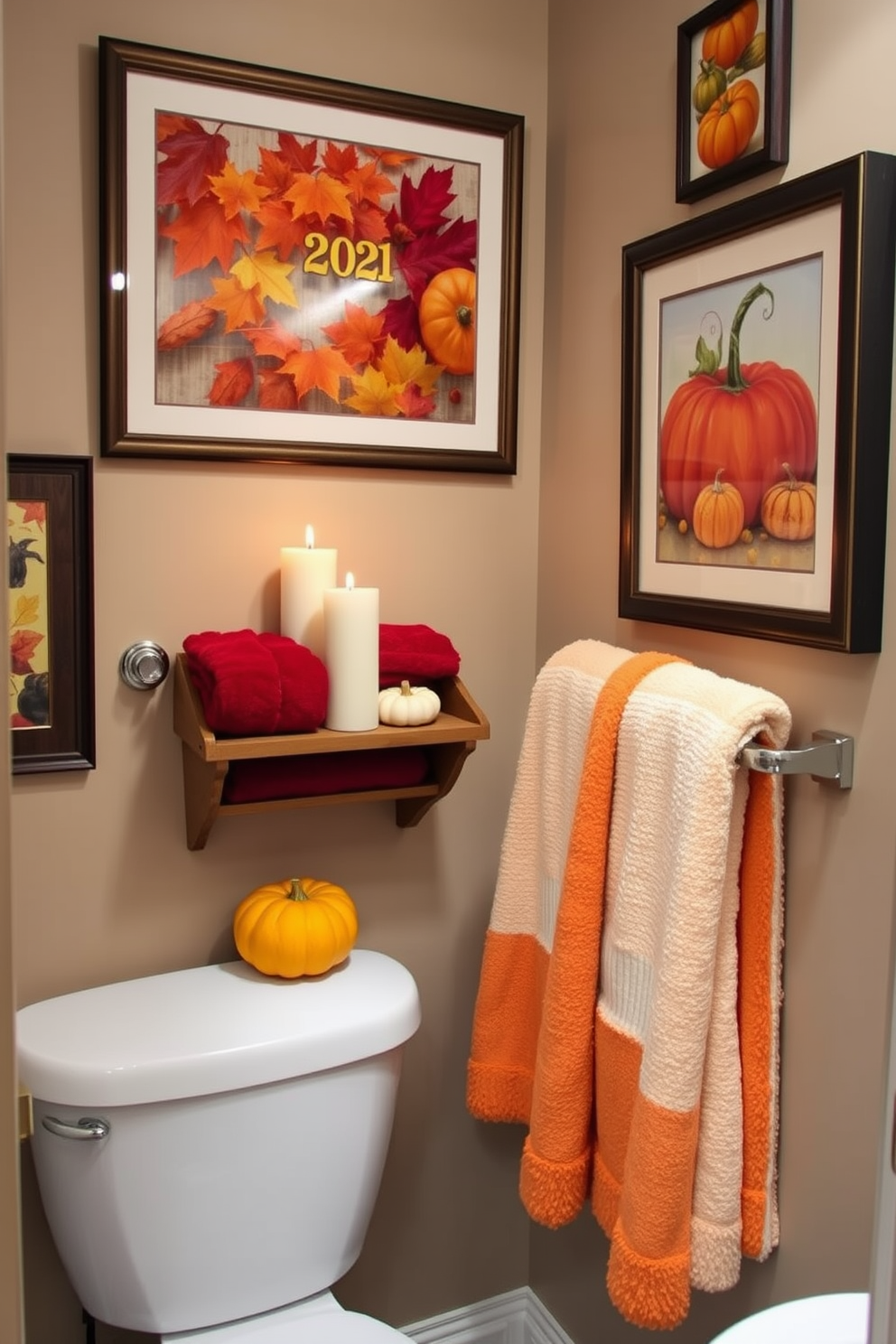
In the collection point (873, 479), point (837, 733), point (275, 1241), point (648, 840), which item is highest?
point (873, 479)

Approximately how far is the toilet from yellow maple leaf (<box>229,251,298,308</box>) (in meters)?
0.88

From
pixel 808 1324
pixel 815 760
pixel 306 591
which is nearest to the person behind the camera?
pixel 808 1324

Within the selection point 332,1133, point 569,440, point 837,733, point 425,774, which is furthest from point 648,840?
point 569,440

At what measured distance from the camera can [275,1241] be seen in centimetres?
138

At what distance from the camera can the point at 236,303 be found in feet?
4.80

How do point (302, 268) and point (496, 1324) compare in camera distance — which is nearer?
point (302, 268)

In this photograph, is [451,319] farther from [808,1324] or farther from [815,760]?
[808,1324]

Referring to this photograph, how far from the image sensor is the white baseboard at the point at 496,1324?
1745 millimetres

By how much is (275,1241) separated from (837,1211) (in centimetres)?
66

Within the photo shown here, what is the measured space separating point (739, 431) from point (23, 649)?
882 mm

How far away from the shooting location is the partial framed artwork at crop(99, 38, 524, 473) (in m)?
1.40

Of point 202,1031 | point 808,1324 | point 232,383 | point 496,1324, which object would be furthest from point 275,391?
point 496,1324

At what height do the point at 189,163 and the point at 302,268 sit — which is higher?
the point at 189,163

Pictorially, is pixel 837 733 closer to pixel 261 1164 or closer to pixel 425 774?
pixel 425 774
